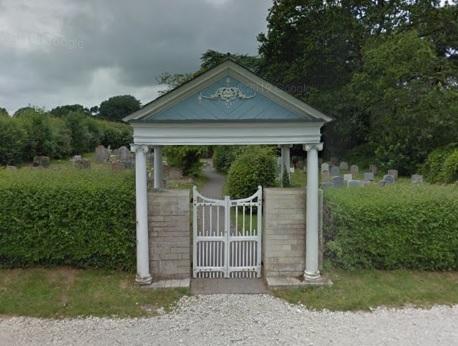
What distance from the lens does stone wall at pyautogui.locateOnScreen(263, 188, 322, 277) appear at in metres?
5.64

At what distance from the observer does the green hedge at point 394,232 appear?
5582 mm

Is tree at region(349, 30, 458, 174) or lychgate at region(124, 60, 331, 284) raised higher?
tree at region(349, 30, 458, 174)

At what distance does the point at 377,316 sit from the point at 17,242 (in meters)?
5.88

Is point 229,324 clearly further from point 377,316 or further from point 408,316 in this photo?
point 408,316

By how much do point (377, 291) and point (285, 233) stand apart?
1.70 m

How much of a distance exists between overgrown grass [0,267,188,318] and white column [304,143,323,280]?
2161 mm

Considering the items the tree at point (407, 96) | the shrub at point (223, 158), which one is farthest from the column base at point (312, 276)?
the shrub at point (223, 158)

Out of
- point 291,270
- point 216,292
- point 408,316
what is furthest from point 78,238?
point 408,316

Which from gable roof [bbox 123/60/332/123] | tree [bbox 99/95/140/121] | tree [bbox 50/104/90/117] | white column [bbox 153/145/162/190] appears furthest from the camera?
tree [bbox 99/95/140/121]

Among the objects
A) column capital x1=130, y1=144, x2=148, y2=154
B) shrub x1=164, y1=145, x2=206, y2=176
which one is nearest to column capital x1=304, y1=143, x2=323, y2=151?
column capital x1=130, y1=144, x2=148, y2=154

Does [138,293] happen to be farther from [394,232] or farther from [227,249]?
[394,232]

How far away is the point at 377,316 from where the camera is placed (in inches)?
177

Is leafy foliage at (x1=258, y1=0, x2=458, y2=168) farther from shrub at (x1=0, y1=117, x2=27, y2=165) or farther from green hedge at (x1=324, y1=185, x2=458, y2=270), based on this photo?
shrub at (x1=0, y1=117, x2=27, y2=165)

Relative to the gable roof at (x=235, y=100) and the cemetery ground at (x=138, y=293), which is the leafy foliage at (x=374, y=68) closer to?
the cemetery ground at (x=138, y=293)
